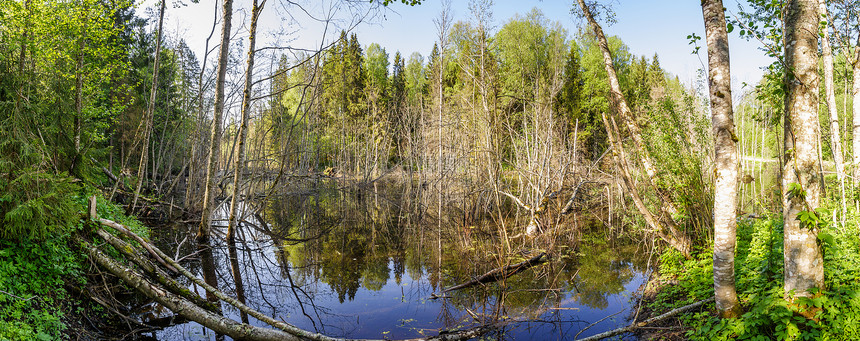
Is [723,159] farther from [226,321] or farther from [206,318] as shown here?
[206,318]

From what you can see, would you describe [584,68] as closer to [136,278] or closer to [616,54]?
[616,54]

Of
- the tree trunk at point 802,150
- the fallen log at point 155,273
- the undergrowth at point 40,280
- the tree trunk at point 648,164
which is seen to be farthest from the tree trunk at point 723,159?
the undergrowth at point 40,280

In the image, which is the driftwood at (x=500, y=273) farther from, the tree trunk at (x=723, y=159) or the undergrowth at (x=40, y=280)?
the undergrowth at (x=40, y=280)

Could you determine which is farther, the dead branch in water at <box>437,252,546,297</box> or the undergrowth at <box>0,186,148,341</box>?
the dead branch in water at <box>437,252,546,297</box>

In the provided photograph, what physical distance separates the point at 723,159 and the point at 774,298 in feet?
3.98

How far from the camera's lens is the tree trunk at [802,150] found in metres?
3.02

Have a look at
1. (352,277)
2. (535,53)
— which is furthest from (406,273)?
(535,53)

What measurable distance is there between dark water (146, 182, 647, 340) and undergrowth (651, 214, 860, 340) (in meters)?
1.07

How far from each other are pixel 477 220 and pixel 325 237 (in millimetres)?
3996

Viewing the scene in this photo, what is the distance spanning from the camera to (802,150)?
3.05 metres

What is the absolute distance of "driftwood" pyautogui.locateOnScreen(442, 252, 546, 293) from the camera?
236 inches

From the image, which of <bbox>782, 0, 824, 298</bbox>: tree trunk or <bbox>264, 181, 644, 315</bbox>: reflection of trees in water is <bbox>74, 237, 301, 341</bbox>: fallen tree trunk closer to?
<bbox>264, 181, 644, 315</bbox>: reflection of trees in water

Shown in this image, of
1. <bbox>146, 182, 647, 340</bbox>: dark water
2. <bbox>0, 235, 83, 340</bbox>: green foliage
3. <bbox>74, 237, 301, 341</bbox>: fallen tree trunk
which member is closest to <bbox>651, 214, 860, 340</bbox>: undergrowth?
<bbox>146, 182, 647, 340</bbox>: dark water

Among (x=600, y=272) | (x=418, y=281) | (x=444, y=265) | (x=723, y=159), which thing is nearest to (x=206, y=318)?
(x=418, y=281)
